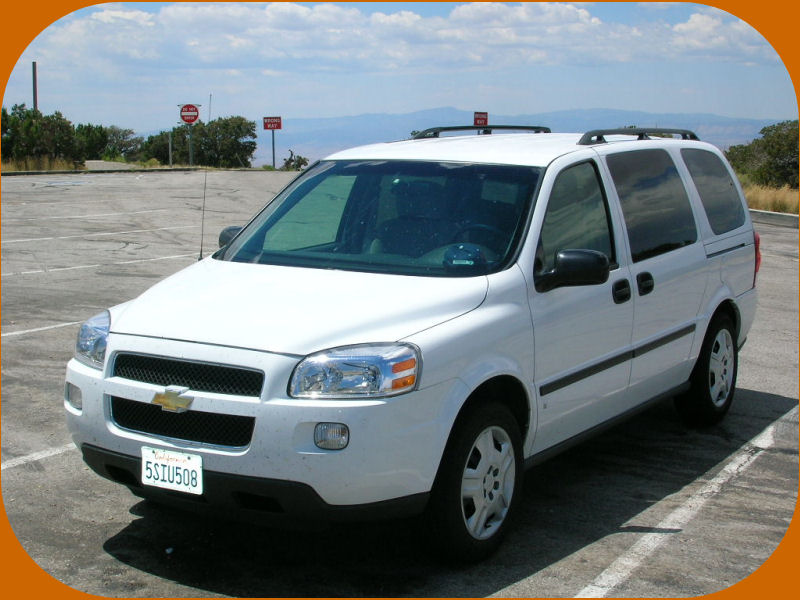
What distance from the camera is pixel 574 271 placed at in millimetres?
4918

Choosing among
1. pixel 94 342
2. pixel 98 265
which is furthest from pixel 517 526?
pixel 98 265

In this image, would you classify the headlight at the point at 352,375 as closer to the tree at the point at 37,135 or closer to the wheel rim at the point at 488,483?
the wheel rim at the point at 488,483

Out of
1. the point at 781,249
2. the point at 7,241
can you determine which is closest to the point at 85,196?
the point at 7,241

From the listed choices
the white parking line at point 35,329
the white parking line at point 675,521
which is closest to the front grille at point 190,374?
the white parking line at point 675,521

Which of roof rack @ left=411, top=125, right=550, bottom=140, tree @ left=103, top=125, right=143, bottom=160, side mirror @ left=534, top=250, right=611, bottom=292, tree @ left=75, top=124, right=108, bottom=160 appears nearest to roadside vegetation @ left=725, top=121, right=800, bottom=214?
roof rack @ left=411, top=125, right=550, bottom=140

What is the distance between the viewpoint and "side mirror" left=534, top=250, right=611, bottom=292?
492 cm

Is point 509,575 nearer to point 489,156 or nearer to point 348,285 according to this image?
point 348,285

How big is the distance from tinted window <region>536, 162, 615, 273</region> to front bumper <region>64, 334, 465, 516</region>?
1.25m

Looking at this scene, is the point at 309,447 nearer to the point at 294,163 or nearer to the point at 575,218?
the point at 575,218

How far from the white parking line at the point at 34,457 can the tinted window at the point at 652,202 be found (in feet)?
12.3

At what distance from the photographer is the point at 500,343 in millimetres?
4648

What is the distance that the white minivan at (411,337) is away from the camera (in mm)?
4086

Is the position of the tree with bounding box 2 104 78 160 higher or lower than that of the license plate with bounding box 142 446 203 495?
higher

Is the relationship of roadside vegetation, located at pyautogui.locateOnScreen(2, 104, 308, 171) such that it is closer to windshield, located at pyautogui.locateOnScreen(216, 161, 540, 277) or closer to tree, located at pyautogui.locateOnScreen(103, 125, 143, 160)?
tree, located at pyautogui.locateOnScreen(103, 125, 143, 160)
